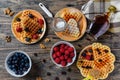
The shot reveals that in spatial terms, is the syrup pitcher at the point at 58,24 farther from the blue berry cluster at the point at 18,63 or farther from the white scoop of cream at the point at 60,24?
the blue berry cluster at the point at 18,63

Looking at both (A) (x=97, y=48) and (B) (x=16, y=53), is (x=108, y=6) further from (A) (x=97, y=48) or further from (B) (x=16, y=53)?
(B) (x=16, y=53)

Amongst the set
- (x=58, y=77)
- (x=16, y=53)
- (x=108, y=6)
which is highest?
(x=108, y=6)

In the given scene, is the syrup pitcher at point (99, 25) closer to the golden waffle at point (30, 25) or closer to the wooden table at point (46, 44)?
the wooden table at point (46, 44)

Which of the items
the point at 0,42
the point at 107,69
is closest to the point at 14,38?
the point at 0,42

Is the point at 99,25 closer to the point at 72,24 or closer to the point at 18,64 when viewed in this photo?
the point at 72,24

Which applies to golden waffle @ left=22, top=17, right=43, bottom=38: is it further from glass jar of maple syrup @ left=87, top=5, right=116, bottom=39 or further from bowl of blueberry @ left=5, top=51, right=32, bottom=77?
glass jar of maple syrup @ left=87, top=5, right=116, bottom=39

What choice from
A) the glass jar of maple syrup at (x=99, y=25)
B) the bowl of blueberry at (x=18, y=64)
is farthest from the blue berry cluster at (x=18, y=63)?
the glass jar of maple syrup at (x=99, y=25)

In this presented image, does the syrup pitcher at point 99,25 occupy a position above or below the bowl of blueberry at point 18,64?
above
